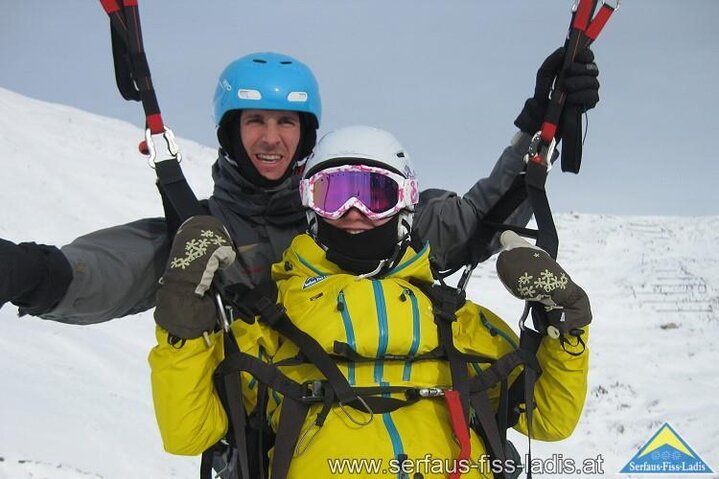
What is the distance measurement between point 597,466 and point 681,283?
11465 mm

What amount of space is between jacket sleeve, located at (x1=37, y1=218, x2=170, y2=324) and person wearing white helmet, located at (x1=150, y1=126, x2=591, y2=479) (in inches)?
15.7

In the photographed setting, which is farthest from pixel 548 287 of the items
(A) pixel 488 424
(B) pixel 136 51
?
A: (B) pixel 136 51

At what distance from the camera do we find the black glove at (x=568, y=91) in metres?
3.51

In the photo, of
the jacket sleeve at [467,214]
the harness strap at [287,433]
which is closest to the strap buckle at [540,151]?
the jacket sleeve at [467,214]

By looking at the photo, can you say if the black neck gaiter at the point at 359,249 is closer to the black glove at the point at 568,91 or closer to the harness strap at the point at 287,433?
the harness strap at the point at 287,433

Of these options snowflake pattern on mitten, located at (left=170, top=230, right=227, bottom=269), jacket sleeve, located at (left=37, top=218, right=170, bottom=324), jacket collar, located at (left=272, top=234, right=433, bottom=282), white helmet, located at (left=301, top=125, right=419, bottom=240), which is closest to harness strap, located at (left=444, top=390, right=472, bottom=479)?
jacket collar, located at (left=272, top=234, right=433, bottom=282)

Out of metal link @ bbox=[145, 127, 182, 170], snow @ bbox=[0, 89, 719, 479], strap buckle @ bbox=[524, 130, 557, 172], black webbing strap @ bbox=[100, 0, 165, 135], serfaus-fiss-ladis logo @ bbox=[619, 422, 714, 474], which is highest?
black webbing strap @ bbox=[100, 0, 165, 135]

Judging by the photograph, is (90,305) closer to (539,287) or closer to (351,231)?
(351,231)

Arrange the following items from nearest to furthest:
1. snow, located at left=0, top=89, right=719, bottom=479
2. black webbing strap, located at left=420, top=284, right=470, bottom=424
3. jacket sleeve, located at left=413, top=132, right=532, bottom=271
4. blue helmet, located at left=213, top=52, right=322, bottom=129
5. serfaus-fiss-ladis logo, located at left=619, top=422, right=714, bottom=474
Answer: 1. black webbing strap, located at left=420, top=284, right=470, bottom=424
2. jacket sleeve, located at left=413, top=132, right=532, bottom=271
3. blue helmet, located at left=213, top=52, right=322, bottom=129
4. snow, located at left=0, top=89, right=719, bottom=479
5. serfaus-fiss-ladis logo, located at left=619, top=422, right=714, bottom=474

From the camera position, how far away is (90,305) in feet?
9.96

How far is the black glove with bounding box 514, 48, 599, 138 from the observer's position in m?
3.51

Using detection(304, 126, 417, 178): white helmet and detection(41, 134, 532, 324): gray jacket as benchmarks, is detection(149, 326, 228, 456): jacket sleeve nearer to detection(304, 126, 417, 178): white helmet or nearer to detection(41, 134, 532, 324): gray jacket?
detection(41, 134, 532, 324): gray jacket

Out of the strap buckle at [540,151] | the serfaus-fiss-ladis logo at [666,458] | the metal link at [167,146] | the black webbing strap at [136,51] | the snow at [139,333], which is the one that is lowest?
the serfaus-fiss-ladis logo at [666,458]

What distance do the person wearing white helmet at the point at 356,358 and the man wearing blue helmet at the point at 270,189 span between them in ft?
1.66
